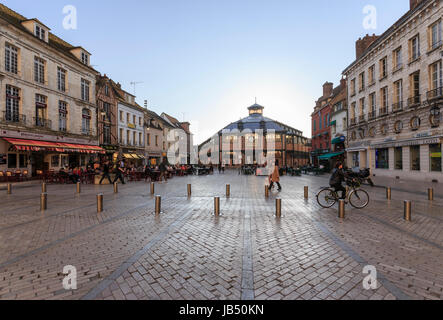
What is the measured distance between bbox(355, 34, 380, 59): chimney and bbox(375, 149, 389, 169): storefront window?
11.7 metres

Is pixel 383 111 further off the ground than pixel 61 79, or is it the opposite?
pixel 61 79

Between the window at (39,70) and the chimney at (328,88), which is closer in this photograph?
the window at (39,70)

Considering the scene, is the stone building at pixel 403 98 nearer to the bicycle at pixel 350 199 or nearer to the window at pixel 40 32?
the bicycle at pixel 350 199

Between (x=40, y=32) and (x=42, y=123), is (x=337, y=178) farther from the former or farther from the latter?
(x=40, y=32)

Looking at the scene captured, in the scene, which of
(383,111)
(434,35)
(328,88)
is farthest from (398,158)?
(328,88)

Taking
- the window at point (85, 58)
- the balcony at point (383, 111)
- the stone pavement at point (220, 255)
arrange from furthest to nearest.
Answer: the window at point (85, 58) → the balcony at point (383, 111) → the stone pavement at point (220, 255)

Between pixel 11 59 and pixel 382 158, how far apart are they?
3408cm

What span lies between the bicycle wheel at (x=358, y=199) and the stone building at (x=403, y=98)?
490 inches

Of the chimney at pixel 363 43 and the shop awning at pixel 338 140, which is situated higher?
the chimney at pixel 363 43

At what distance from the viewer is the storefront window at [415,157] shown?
17484 mm

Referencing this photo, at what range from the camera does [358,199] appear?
26.7 feet

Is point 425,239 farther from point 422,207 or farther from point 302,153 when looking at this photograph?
point 302,153

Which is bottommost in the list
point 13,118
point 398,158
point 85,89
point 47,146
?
point 398,158

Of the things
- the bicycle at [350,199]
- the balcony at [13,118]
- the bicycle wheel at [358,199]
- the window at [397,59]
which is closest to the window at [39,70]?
the balcony at [13,118]
